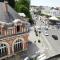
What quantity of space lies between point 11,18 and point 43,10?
6719 centimetres

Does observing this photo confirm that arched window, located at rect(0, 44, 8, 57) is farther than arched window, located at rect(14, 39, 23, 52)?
No

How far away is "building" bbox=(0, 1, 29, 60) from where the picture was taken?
107 feet

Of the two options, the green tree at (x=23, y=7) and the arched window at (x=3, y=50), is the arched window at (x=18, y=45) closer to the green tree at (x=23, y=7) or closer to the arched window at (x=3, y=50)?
the arched window at (x=3, y=50)

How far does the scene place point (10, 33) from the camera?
33.6 meters

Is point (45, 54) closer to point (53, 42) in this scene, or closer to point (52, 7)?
point (53, 42)

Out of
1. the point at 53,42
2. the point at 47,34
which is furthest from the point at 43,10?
the point at 53,42

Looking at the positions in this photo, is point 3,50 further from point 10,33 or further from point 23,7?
point 23,7

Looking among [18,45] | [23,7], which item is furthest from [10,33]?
[23,7]

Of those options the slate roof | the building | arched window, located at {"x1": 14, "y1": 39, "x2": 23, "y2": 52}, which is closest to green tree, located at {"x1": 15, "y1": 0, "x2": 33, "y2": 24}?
the building

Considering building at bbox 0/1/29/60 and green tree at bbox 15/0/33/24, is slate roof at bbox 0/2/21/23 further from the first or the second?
green tree at bbox 15/0/33/24

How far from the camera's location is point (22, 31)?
35281mm

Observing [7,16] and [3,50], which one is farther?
[7,16]

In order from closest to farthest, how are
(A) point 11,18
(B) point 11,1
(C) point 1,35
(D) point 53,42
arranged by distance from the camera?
(C) point 1,35 → (A) point 11,18 → (D) point 53,42 → (B) point 11,1

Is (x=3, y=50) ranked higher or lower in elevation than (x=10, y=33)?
lower
